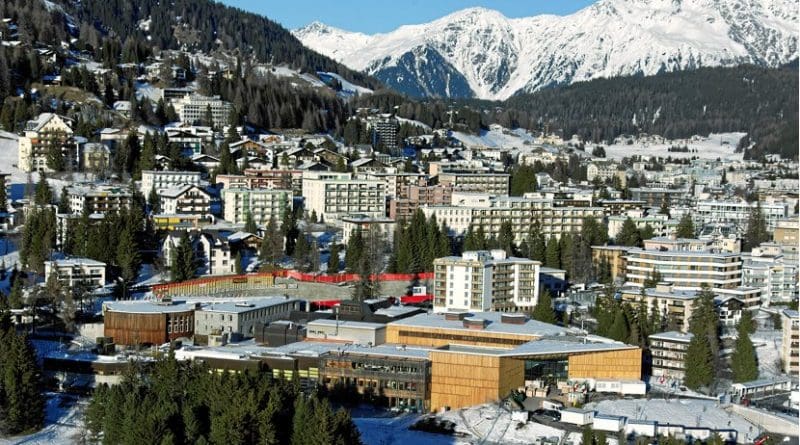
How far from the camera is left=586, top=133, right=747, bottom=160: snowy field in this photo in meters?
87.1

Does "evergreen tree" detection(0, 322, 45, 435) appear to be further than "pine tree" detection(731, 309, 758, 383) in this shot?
No

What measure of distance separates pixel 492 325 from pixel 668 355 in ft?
13.9

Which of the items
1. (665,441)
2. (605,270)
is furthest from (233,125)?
(665,441)

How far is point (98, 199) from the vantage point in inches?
1558

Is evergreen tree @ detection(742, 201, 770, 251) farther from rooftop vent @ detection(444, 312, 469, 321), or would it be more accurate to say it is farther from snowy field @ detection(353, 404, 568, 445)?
snowy field @ detection(353, 404, 568, 445)

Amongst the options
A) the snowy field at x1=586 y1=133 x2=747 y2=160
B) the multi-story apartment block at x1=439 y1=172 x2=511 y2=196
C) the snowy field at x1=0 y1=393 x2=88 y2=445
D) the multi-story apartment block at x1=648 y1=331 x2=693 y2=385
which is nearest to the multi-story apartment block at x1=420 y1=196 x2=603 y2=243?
the multi-story apartment block at x1=439 y1=172 x2=511 y2=196

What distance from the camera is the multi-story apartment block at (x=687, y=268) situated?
115 feet

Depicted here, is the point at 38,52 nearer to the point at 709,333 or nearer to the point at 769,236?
the point at 769,236

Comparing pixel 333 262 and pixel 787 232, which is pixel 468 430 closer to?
pixel 333 262

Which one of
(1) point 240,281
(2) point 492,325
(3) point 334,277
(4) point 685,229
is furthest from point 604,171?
(2) point 492,325

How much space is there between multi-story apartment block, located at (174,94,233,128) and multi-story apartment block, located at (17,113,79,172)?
1081cm

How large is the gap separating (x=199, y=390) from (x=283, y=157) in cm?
2766

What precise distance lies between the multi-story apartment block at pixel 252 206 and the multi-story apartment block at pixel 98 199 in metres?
3.52

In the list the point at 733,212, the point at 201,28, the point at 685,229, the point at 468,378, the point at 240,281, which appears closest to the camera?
the point at 468,378
